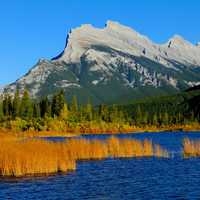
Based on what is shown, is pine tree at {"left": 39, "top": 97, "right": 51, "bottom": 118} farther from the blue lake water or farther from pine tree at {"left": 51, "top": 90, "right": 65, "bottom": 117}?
the blue lake water

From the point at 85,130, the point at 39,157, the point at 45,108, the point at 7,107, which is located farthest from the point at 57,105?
the point at 39,157

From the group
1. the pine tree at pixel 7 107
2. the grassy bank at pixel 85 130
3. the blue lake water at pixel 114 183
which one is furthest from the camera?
the pine tree at pixel 7 107

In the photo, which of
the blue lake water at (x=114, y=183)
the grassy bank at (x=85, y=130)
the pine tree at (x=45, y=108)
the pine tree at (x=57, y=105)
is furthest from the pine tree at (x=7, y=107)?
the blue lake water at (x=114, y=183)

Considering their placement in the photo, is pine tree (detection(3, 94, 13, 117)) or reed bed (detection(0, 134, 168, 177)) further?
pine tree (detection(3, 94, 13, 117))

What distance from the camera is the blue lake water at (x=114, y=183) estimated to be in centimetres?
3322

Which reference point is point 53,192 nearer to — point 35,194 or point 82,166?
point 35,194

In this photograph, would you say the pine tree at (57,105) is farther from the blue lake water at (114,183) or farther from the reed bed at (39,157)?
the blue lake water at (114,183)

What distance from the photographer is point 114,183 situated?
38469 millimetres

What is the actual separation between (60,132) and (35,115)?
3569 cm

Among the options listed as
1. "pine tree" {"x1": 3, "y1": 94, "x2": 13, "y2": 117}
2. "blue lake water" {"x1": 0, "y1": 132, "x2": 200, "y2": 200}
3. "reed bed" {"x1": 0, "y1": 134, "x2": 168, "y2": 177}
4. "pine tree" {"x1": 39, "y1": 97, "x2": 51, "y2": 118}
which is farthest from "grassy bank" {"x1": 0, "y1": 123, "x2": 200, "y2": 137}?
"blue lake water" {"x1": 0, "y1": 132, "x2": 200, "y2": 200}

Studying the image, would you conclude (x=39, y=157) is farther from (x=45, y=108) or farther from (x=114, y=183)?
(x=45, y=108)

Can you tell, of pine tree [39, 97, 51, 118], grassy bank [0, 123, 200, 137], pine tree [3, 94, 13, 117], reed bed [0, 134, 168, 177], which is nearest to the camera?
reed bed [0, 134, 168, 177]

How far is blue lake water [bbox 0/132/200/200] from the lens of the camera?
33.2 meters

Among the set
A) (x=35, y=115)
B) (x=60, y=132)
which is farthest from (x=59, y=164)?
(x=35, y=115)
